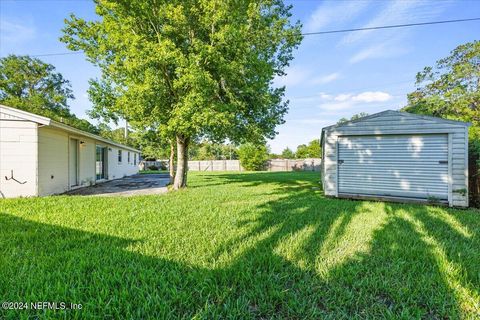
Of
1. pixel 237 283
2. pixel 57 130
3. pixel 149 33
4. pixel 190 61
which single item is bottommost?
pixel 237 283

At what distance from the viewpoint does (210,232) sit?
3561mm

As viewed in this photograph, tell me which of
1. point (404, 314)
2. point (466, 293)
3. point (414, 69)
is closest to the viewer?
point (404, 314)

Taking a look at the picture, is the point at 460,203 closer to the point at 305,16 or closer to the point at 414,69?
the point at 305,16

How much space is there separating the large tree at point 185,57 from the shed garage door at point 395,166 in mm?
3620

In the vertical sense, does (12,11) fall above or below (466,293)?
above

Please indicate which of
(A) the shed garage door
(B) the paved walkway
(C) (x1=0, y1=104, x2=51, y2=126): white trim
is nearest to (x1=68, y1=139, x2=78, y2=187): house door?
(B) the paved walkway

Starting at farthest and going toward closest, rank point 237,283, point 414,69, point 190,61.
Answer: point 414,69 → point 190,61 → point 237,283

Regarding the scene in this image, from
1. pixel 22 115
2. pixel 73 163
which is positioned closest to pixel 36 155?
pixel 22 115

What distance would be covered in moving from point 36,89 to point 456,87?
3530 centimetres

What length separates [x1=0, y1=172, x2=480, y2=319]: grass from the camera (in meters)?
1.79

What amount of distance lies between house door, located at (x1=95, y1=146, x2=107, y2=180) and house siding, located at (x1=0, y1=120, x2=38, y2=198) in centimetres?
485

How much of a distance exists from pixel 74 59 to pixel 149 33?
578 cm

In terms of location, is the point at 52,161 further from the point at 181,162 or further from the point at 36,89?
the point at 36,89

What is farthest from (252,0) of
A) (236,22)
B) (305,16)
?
(305,16)
